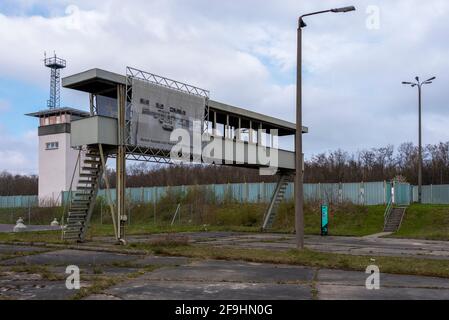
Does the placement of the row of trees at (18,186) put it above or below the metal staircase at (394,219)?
above

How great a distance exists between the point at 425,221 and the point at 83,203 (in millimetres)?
25691

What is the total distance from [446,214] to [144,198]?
1239 inches

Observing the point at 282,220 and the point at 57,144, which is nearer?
the point at 282,220

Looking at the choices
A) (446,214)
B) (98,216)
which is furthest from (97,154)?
Answer: (98,216)

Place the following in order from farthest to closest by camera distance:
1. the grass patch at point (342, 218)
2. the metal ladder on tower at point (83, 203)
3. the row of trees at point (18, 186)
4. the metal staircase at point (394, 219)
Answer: the row of trees at point (18, 186) → the grass patch at point (342, 218) → the metal staircase at point (394, 219) → the metal ladder on tower at point (83, 203)

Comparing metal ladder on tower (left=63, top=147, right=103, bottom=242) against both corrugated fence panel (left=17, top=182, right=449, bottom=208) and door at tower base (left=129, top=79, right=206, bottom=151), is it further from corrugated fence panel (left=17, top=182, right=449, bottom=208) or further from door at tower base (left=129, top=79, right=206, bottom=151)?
corrugated fence panel (left=17, top=182, right=449, bottom=208)

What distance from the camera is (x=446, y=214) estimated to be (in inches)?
1489

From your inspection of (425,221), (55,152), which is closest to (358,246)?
(425,221)

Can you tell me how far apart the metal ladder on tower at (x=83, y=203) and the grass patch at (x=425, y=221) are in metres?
20.9

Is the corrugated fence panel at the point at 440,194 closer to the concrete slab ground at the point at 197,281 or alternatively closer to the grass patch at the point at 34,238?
the grass patch at the point at 34,238

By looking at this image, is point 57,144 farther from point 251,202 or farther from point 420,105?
point 420,105

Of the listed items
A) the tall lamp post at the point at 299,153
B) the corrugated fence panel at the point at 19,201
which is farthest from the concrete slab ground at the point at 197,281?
the corrugated fence panel at the point at 19,201

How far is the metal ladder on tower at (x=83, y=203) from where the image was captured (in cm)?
2381
